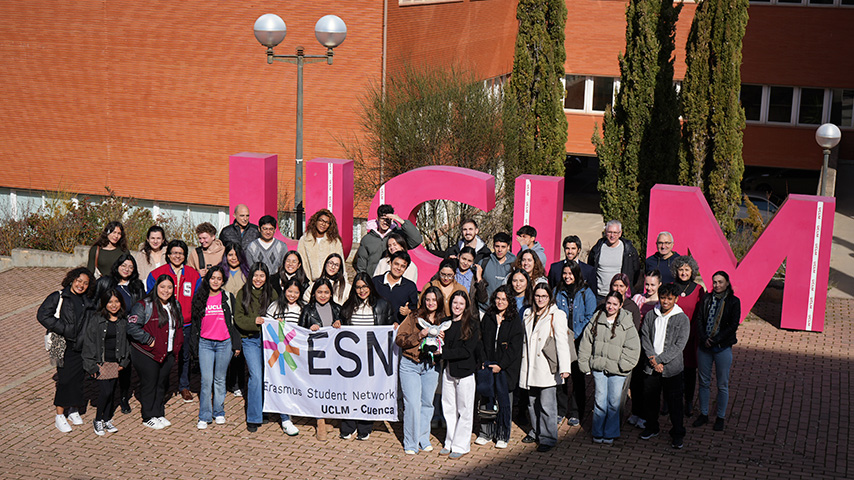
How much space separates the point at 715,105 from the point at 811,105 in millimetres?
13965

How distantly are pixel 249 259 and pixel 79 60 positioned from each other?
524 inches

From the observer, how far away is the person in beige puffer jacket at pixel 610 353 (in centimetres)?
1028

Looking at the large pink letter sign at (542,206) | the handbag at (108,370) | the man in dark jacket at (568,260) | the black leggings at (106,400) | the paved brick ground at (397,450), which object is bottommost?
the paved brick ground at (397,450)

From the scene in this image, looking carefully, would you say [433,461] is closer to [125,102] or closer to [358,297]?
[358,297]

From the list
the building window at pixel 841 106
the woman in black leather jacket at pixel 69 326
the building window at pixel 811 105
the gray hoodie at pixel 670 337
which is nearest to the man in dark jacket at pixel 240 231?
the woman in black leather jacket at pixel 69 326

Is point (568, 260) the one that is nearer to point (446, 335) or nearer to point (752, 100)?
point (446, 335)

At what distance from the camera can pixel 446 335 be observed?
32.9ft

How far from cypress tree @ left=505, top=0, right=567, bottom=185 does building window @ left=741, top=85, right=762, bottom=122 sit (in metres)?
12.8

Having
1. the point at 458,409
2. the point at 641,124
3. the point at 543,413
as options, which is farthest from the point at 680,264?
the point at 641,124

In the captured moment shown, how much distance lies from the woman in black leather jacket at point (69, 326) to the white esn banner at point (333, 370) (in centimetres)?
204

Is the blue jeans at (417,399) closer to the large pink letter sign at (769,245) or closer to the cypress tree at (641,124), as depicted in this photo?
the large pink letter sign at (769,245)

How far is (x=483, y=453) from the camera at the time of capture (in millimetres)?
10453

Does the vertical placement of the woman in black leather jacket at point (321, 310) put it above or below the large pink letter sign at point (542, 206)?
below

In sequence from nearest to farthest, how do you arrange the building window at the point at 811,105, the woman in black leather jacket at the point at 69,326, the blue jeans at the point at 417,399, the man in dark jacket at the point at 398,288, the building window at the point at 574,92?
1. the blue jeans at the point at 417,399
2. the woman in black leather jacket at the point at 69,326
3. the man in dark jacket at the point at 398,288
4. the building window at the point at 811,105
5. the building window at the point at 574,92
